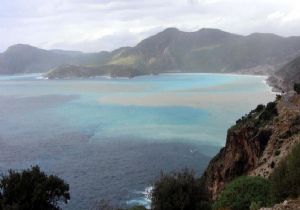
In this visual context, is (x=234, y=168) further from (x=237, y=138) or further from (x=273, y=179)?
(x=273, y=179)

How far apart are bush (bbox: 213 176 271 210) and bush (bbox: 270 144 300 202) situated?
1350 millimetres

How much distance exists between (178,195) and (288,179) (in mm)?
9543

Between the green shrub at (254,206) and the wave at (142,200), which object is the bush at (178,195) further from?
the wave at (142,200)

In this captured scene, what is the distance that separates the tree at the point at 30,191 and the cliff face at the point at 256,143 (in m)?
15.9

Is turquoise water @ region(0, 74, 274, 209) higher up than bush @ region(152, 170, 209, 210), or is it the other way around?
Answer: bush @ region(152, 170, 209, 210)

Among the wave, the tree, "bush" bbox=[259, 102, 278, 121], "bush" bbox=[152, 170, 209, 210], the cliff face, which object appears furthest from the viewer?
"bush" bbox=[259, 102, 278, 121]

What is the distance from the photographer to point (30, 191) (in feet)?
121

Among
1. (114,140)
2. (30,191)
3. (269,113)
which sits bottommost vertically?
(114,140)

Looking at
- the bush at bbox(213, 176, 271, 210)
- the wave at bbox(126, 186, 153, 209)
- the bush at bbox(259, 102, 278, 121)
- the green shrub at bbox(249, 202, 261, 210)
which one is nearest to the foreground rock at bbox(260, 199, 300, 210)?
the green shrub at bbox(249, 202, 261, 210)

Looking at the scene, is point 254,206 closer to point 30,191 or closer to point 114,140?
point 30,191

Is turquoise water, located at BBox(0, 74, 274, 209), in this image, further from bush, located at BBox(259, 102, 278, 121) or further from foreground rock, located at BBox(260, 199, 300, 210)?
foreground rock, located at BBox(260, 199, 300, 210)

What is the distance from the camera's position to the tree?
36044 millimetres

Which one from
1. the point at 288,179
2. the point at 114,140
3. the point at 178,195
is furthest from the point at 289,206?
the point at 114,140

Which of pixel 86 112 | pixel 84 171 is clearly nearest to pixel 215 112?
pixel 86 112
